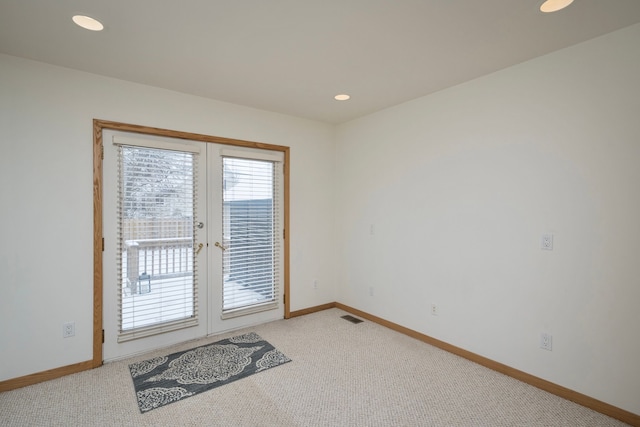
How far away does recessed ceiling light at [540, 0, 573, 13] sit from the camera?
5.96ft

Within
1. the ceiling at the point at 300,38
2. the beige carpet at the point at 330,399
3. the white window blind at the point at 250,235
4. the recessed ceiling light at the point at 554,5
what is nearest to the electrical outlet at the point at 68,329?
the beige carpet at the point at 330,399

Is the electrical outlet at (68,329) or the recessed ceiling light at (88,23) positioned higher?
the recessed ceiling light at (88,23)

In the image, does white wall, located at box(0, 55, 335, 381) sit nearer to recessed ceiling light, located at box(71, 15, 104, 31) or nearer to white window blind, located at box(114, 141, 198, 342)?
white window blind, located at box(114, 141, 198, 342)

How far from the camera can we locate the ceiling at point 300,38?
6.17 ft

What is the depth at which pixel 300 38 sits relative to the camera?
87.0 inches

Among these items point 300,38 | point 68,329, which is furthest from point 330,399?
point 300,38

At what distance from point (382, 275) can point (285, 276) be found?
122cm

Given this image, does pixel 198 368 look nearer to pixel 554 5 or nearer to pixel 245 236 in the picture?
pixel 245 236

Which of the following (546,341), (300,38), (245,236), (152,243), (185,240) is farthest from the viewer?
(245,236)

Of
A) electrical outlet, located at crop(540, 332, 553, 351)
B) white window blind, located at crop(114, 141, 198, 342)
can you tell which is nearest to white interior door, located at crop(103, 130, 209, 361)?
white window blind, located at crop(114, 141, 198, 342)

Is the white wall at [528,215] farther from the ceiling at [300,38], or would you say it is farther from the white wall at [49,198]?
the white wall at [49,198]

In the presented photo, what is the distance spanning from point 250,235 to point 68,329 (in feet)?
6.06

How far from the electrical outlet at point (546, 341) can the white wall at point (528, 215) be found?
1.4 inches

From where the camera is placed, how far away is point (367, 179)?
13.4 feet
